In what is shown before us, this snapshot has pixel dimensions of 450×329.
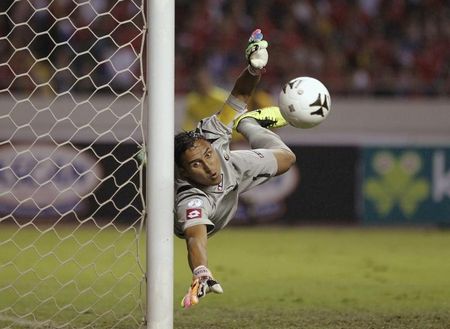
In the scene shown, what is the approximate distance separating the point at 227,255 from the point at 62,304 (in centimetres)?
351

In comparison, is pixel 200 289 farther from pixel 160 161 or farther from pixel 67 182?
pixel 67 182

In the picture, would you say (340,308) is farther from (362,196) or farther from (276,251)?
(362,196)

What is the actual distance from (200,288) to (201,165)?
2.92 ft

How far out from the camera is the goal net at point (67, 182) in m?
7.21

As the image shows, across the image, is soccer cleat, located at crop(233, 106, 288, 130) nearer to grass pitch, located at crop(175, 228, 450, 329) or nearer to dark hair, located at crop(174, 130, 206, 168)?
dark hair, located at crop(174, 130, 206, 168)

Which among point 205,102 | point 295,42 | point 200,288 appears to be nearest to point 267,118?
point 200,288

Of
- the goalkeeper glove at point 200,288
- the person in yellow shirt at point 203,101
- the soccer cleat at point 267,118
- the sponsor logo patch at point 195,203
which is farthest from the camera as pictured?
the person in yellow shirt at point 203,101

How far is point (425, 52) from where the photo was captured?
1631cm

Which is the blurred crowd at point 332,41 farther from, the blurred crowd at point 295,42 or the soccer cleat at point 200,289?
→ the soccer cleat at point 200,289

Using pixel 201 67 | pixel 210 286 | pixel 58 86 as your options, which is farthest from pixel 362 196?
pixel 210 286

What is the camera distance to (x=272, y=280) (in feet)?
28.6

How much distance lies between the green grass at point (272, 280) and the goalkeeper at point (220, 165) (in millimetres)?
866

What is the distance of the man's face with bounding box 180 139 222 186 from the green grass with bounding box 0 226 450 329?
948mm

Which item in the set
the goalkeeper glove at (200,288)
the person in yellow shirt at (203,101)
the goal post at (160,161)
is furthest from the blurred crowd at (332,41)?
the goalkeeper glove at (200,288)
